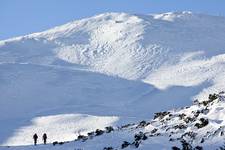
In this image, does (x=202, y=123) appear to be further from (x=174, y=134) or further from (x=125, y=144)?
(x=125, y=144)

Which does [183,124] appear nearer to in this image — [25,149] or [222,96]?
[222,96]

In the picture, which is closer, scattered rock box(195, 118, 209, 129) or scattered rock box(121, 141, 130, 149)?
scattered rock box(195, 118, 209, 129)

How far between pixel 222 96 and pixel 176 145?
26.0ft

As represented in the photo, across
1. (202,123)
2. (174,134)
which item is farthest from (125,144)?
(202,123)

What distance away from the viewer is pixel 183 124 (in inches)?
1681

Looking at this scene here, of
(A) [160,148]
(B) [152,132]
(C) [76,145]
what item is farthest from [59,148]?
(A) [160,148]

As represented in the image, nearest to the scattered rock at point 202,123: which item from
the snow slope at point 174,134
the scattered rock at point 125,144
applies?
the snow slope at point 174,134

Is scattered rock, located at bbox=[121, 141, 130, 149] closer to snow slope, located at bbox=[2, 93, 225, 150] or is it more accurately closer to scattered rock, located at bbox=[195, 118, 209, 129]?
snow slope, located at bbox=[2, 93, 225, 150]

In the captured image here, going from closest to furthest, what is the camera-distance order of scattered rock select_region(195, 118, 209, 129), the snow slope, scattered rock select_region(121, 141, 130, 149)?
the snow slope
scattered rock select_region(195, 118, 209, 129)
scattered rock select_region(121, 141, 130, 149)

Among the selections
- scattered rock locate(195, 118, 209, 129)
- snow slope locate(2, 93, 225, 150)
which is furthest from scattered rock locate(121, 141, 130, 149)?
scattered rock locate(195, 118, 209, 129)

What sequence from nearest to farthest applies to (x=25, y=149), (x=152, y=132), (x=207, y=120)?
1. (x=207, y=120)
2. (x=152, y=132)
3. (x=25, y=149)

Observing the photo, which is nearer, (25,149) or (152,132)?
(152,132)

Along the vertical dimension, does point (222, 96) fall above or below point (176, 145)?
above

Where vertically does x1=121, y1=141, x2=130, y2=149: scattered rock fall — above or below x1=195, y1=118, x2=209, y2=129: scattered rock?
below
